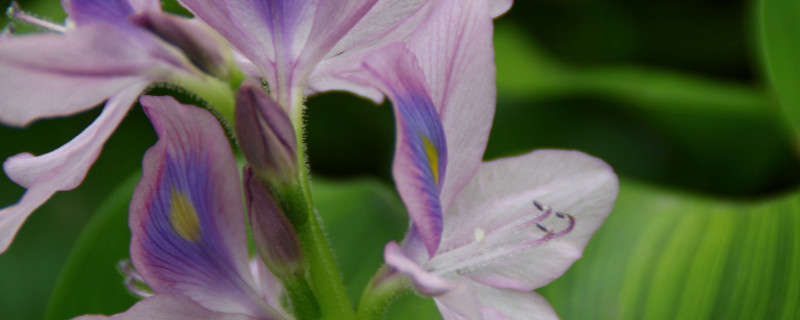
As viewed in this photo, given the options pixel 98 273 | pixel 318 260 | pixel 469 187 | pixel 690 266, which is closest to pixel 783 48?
pixel 690 266

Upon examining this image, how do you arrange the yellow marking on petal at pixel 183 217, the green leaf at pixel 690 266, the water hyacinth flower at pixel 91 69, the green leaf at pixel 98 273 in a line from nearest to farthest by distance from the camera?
the water hyacinth flower at pixel 91 69 < the yellow marking on petal at pixel 183 217 < the green leaf at pixel 690 266 < the green leaf at pixel 98 273

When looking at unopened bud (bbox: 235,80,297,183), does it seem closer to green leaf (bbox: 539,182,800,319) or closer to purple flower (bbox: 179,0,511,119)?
purple flower (bbox: 179,0,511,119)

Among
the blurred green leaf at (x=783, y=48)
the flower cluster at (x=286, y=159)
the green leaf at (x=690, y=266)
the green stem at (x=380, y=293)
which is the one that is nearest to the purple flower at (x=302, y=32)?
the flower cluster at (x=286, y=159)

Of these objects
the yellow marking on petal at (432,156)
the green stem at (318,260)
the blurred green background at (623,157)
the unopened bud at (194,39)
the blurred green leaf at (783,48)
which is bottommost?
the blurred green background at (623,157)

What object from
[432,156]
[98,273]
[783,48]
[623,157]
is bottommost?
[623,157]

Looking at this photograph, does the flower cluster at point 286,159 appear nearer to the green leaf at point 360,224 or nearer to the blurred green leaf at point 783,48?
the green leaf at point 360,224

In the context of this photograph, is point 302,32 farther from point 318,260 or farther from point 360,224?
point 360,224
